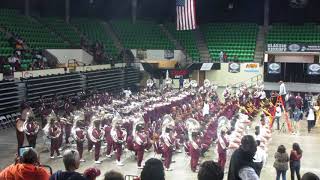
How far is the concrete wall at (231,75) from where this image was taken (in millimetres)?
35688

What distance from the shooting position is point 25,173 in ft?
18.9

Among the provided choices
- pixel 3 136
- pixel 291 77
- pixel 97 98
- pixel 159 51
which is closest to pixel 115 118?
pixel 3 136

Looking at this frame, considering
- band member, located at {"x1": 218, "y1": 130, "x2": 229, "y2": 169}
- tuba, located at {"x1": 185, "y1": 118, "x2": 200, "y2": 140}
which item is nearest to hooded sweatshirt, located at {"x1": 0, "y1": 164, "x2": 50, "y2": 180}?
band member, located at {"x1": 218, "y1": 130, "x2": 229, "y2": 169}

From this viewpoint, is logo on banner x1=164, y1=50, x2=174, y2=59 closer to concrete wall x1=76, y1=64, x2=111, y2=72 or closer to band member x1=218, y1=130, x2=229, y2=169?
concrete wall x1=76, y1=64, x2=111, y2=72

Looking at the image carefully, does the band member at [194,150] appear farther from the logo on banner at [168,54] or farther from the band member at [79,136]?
the logo on banner at [168,54]

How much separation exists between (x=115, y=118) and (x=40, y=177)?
10442mm

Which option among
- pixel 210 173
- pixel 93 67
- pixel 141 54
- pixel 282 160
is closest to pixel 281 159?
pixel 282 160

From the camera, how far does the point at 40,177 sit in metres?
5.81

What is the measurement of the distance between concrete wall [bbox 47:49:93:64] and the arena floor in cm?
1083

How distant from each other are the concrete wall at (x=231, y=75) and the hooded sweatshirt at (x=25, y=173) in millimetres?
30911

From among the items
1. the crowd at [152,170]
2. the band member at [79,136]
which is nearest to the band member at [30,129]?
the band member at [79,136]

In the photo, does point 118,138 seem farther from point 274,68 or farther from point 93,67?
point 274,68

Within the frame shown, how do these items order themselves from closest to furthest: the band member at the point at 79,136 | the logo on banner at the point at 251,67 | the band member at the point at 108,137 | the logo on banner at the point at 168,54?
the band member at the point at 79,136
the band member at the point at 108,137
the logo on banner at the point at 251,67
the logo on banner at the point at 168,54

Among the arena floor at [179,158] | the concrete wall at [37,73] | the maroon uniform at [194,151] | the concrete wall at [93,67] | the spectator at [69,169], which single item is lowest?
the arena floor at [179,158]
